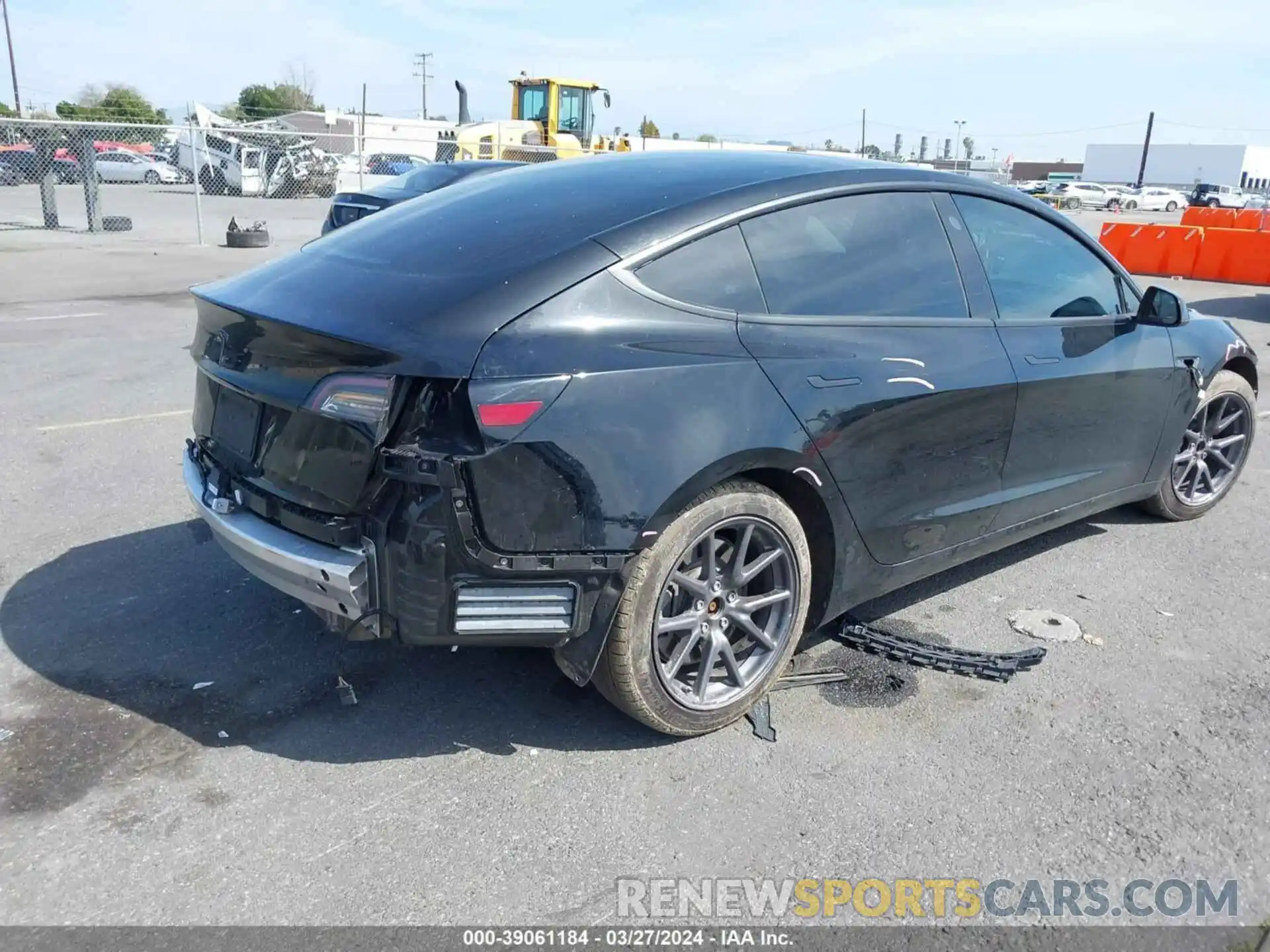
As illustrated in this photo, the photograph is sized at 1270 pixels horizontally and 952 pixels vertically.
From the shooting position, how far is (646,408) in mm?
2838

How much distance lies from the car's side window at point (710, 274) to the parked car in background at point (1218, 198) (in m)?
55.5

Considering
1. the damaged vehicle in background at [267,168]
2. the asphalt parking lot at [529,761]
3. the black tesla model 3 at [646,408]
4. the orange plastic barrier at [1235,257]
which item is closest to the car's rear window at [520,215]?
the black tesla model 3 at [646,408]

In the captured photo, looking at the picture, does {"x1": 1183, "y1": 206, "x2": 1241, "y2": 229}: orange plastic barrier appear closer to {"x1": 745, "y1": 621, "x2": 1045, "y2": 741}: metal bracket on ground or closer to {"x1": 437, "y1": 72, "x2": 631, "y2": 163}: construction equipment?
{"x1": 437, "y1": 72, "x2": 631, "y2": 163}: construction equipment

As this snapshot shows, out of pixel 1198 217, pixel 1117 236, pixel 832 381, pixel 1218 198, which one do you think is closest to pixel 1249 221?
pixel 1198 217

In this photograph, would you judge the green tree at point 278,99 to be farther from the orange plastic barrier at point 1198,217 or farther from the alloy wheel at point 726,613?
the alloy wheel at point 726,613

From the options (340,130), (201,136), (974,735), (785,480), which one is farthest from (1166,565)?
(340,130)

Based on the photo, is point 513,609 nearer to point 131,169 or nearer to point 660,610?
point 660,610

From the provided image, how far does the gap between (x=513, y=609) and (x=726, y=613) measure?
2.51ft

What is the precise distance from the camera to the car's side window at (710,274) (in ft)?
9.94

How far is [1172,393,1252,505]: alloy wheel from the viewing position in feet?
17.2

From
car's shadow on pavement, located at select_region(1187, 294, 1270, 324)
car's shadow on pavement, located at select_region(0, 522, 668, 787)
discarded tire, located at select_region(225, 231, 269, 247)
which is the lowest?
car's shadow on pavement, located at select_region(0, 522, 668, 787)

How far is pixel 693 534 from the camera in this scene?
3.00 m

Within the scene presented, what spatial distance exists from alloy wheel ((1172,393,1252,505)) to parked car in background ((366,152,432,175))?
26.7 meters

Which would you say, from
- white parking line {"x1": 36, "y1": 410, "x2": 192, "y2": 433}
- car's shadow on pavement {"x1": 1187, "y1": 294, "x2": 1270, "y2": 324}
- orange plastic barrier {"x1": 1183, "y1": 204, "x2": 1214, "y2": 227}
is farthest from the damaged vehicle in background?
white parking line {"x1": 36, "y1": 410, "x2": 192, "y2": 433}
